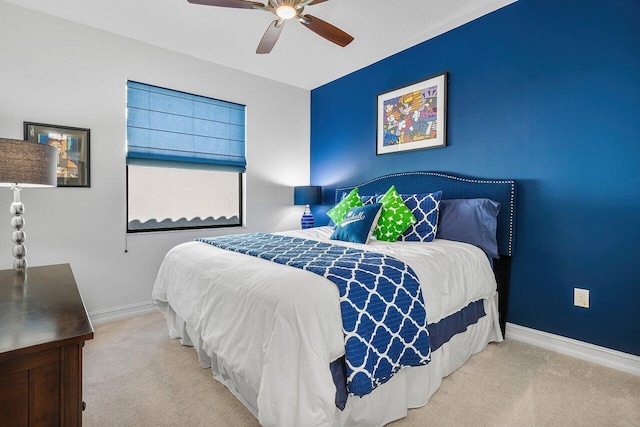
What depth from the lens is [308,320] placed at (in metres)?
1.25

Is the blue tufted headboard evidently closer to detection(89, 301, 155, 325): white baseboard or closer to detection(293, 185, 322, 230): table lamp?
detection(293, 185, 322, 230): table lamp

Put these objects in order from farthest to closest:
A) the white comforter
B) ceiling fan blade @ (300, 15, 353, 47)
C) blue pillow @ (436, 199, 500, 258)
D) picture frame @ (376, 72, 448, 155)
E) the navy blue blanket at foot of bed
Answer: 1. picture frame @ (376, 72, 448, 155)
2. blue pillow @ (436, 199, 500, 258)
3. ceiling fan blade @ (300, 15, 353, 47)
4. the navy blue blanket at foot of bed
5. the white comforter

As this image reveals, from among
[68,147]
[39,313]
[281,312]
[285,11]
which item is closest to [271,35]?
[285,11]

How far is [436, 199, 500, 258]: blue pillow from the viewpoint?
2445mm

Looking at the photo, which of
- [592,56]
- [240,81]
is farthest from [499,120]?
[240,81]

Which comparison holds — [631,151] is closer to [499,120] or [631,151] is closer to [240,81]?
[499,120]

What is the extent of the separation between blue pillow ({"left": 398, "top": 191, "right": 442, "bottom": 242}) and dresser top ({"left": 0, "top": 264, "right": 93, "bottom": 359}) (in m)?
2.16

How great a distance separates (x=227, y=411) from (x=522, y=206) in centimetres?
251

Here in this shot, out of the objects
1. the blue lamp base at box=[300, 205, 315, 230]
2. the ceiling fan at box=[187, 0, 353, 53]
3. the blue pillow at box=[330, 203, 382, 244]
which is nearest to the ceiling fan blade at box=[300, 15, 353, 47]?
the ceiling fan at box=[187, 0, 353, 53]

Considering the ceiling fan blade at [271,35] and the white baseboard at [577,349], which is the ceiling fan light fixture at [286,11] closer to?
the ceiling fan blade at [271,35]

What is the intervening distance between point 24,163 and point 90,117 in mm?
1485

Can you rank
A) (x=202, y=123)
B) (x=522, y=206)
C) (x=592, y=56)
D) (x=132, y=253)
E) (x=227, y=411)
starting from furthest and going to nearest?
(x=202, y=123) → (x=132, y=253) → (x=522, y=206) → (x=592, y=56) → (x=227, y=411)

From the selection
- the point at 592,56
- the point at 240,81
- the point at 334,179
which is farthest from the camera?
the point at 334,179

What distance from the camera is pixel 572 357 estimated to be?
2252 mm
